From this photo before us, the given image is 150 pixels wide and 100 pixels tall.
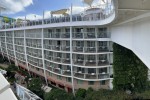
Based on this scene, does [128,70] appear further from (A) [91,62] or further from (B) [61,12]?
(B) [61,12]

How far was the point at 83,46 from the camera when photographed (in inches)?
1061

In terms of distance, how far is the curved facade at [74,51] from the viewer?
25.9m

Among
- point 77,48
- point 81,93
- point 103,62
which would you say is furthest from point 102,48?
point 81,93

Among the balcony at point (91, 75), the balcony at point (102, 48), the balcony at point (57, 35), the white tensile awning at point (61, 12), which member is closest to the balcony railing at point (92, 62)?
the balcony at point (91, 75)

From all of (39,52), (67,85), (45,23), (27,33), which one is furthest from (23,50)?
(67,85)

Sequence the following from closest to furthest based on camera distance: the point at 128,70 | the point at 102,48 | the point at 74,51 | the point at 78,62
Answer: the point at 128,70 < the point at 102,48 < the point at 74,51 < the point at 78,62

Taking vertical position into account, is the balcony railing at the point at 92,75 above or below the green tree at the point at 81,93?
above

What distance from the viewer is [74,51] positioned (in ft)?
89.7

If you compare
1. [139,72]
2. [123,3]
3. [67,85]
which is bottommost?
[67,85]

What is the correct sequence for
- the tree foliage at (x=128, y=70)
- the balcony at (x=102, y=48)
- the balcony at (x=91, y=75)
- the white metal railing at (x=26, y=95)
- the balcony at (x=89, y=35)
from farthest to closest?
the balcony at (x=91, y=75), the balcony at (x=102, y=48), the balcony at (x=89, y=35), the tree foliage at (x=128, y=70), the white metal railing at (x=26, y=95)

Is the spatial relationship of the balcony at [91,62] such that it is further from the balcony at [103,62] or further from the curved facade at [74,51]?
the balcony at [103,62]

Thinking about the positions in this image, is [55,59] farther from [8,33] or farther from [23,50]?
[8,33]

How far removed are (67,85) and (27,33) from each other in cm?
1541

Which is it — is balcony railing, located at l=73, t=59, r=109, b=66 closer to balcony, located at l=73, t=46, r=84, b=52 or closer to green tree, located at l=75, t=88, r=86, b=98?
balcony, located at l=73, t=46, r=84, b=52
